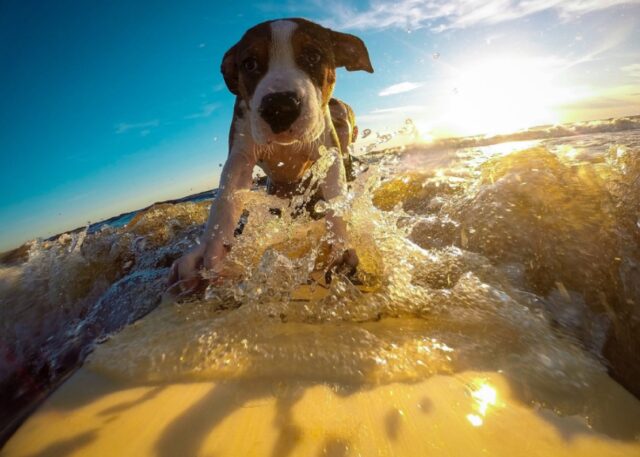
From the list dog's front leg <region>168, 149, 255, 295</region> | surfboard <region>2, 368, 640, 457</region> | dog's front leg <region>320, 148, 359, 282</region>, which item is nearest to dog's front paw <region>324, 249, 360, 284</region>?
dog's front leg <region>320, 148, 359, 282</region>

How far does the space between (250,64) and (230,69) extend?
33 cm

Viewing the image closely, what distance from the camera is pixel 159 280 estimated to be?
2.50 metres

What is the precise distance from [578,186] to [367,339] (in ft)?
7.24

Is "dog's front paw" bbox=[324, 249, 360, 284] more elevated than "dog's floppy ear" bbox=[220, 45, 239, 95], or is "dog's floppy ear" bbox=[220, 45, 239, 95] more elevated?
"dog's floppy ear" bbox=[220, 45, 239, 95]

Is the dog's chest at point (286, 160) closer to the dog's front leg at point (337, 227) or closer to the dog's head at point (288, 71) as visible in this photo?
the dog's front leg at point (337, 227)

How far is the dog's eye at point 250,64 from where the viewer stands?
2497 mm

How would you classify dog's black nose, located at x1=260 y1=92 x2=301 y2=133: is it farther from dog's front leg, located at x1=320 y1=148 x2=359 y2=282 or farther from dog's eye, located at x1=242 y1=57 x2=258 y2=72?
dog's front leg, located at x1=320 y1=148 x2=359 y2=282

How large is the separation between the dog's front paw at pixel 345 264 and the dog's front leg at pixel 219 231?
0.72 metres

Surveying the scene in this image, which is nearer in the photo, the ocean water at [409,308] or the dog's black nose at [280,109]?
the ocean water at [409,308]

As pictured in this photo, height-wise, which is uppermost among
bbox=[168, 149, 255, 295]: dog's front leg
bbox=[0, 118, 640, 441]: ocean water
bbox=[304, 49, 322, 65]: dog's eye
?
bbox=[304, 49, 322, 65]: dog's eye

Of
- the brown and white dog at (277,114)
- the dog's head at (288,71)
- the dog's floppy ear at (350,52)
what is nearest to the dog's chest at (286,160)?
the brown and white dog at (277,114)

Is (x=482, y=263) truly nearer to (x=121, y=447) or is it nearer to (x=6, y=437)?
(x=121, y=447)

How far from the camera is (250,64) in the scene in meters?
2.52

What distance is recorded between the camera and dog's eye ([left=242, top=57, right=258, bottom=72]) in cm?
250
